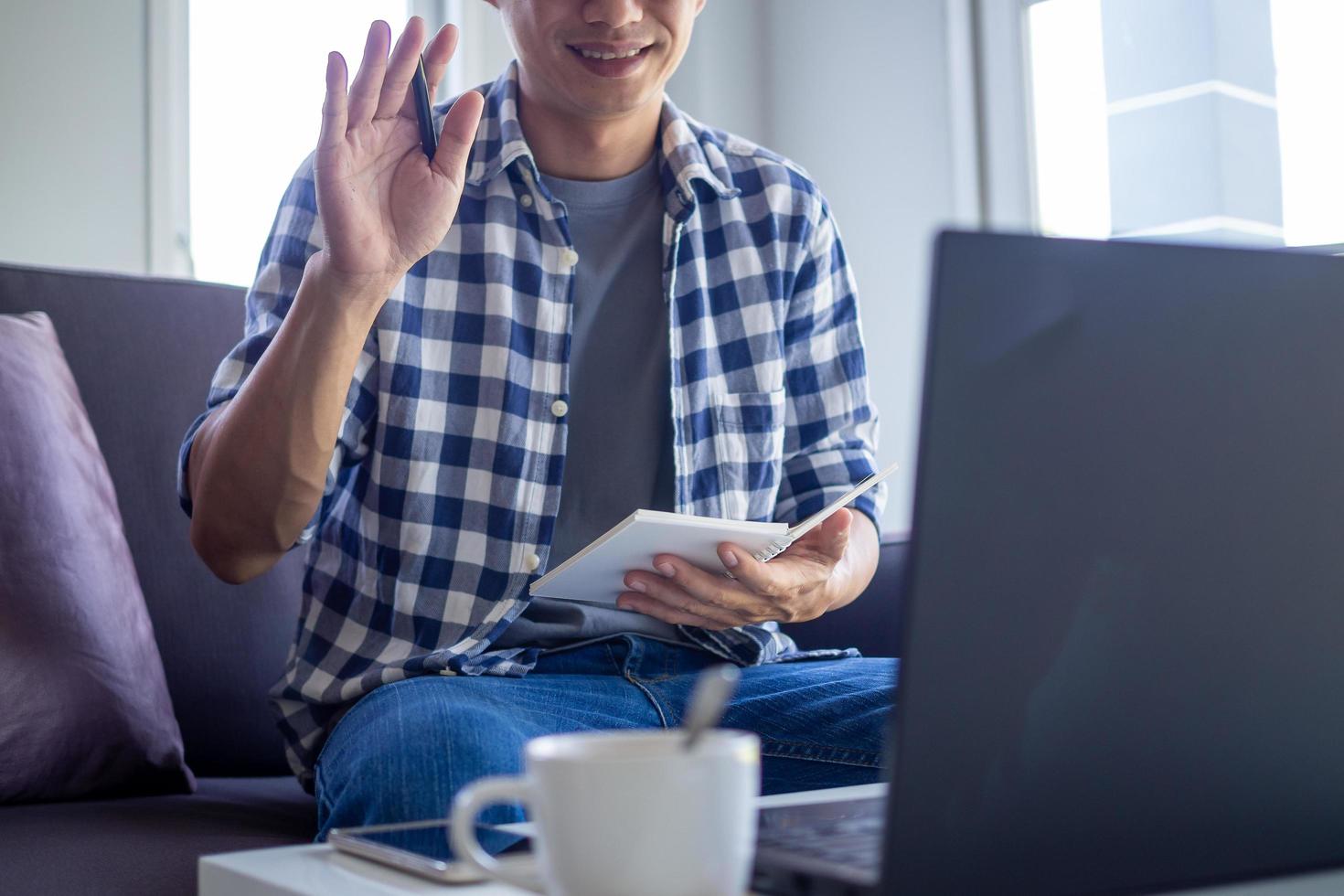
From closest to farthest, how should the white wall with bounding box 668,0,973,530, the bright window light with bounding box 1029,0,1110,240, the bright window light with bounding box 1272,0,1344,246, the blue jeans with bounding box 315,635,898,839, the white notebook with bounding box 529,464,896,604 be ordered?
the blue jeans with bounding box 315,635,898,839 < the white notebook with bounding box 529,464,896,604 < the bright window light with bounding box 1272,0,1344,246 < the bright window light with bounding box 1029,0,1110,240 < the white wall with bounding box 668,0,973,530

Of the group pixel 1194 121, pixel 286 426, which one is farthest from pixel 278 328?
pixel 1194 121

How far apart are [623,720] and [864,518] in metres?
0.39

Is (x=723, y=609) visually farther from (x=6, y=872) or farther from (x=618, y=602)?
(x=6, y=872)

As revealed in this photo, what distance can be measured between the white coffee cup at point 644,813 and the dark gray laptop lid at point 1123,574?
0.18ft

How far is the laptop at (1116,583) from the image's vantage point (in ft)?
1.31

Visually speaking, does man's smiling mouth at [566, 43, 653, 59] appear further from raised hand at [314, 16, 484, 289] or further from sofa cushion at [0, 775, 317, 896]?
sofa cushion at [0, 775, 317, 896]

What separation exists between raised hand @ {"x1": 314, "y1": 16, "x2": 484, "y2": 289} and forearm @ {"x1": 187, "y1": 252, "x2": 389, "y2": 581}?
31mm

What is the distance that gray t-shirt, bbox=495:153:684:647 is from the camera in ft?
3.89

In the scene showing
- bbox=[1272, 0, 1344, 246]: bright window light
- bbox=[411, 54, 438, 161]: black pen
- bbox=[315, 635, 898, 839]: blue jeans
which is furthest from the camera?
bbox=[1272, 0, 1344, 246]: bright window light

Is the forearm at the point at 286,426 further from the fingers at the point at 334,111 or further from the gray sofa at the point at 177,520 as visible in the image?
the gray sofa at the point at 177,520

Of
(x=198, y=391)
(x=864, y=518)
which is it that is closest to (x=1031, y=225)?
(x=864, y=518)

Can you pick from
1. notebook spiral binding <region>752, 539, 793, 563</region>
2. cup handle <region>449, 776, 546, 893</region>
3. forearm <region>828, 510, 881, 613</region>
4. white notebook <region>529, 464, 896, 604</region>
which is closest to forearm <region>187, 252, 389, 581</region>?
white notebook <region>529, 464, 896, 604</region>

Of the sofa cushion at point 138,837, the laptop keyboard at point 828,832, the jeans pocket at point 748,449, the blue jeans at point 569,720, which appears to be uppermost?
the jeans pocket at point 748,449

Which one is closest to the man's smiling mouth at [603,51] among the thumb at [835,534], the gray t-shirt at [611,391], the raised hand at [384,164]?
the gray t-shirt at [611,391]
